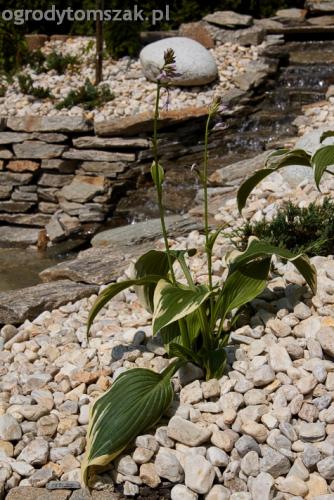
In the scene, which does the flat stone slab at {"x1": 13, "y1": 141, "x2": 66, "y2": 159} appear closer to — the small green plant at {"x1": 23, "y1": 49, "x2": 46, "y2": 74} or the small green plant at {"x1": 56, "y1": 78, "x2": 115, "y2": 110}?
the small green plant at {"x1": 56, "y1": 78, "x2": 115, "y2": 110}

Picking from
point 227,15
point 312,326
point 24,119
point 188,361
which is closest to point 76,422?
point 188,361

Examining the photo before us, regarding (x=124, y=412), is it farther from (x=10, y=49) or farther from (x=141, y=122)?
(x=10, y=49)

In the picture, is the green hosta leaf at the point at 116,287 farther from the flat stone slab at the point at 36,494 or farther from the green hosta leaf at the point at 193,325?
the flat stone slab at the point at 36,494

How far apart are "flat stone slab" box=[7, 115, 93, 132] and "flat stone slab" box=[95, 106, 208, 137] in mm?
167

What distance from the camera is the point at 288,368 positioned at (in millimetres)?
2633

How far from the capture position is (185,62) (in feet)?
22.7

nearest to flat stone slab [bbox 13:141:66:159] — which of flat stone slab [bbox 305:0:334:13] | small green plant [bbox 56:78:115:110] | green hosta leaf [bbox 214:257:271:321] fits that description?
small green plant [bbox 56:78:115:110]

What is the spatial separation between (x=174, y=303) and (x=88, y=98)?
15.7ft

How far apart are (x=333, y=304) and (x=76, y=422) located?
115 cm

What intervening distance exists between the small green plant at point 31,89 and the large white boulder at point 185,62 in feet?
3.41

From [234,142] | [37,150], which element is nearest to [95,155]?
Answer: [37,150]

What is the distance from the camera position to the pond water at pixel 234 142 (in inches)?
225

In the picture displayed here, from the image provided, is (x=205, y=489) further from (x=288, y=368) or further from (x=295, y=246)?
(x=295, y=246)

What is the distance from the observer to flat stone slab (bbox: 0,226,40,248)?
6296mm
